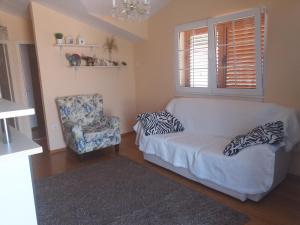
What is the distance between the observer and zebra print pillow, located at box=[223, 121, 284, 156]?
2326 millimetres

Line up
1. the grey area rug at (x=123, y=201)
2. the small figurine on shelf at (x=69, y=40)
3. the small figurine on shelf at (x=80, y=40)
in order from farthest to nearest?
the small figurine on shelf at (x=80, y=40)
the small figurine on shelf at (x=69, y=40)
the grey area rug at (x=123, y=201)

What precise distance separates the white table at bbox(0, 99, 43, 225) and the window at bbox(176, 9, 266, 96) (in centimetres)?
275

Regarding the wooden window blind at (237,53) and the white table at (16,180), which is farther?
the wooden window blind at (237,53)

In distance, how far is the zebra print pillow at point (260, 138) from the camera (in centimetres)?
233

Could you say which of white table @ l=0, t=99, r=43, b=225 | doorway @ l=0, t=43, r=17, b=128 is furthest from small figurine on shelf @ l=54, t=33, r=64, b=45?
white table @ l=0, t=99, r=43, b=225

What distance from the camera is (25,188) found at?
140 cm

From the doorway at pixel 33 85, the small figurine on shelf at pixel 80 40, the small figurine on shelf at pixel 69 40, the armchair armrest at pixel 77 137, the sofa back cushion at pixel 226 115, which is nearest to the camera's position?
the sofa back cushion at pixel 226 115

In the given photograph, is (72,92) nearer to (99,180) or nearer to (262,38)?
(99,180)

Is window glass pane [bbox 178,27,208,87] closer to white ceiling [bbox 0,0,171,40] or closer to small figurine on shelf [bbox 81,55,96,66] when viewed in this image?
white ceiling [bbox 0,0,171,40]

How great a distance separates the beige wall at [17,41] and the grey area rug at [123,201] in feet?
6.95

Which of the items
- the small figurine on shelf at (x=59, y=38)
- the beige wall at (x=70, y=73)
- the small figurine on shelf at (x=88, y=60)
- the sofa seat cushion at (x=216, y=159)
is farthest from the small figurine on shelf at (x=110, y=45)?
the sofa seat cushion at (x=216, y=159)

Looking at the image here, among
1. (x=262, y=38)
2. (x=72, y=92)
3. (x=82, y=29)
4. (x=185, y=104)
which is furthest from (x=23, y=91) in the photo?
(x=262, y=38)

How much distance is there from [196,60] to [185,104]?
0.74m

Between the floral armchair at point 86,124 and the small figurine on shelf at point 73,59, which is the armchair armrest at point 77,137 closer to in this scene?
the floral armchair at point 86,124
